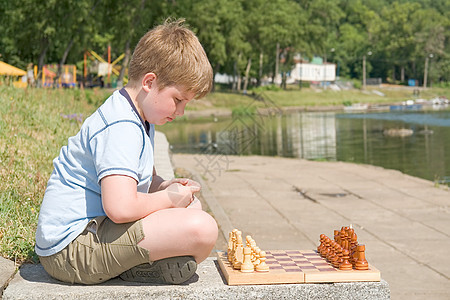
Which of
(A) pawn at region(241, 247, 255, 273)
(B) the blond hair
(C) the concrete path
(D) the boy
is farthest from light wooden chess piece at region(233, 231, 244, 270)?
(C) the concrete path

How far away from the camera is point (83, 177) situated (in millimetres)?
3068

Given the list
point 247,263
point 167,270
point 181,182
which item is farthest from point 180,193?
point 247,263

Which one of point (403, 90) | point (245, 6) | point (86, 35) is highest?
point (245, 6)

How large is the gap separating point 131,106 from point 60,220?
0.64 m

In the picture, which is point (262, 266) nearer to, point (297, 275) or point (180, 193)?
point (297, 275)

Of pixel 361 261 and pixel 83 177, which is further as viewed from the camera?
pixel 361 261

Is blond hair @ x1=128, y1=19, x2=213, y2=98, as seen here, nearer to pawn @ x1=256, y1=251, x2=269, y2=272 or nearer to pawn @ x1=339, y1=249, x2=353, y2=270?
pawn @ x1=256, y1=251, x2=269, y2=272

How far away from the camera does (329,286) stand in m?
3.10

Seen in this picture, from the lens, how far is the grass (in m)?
3.97

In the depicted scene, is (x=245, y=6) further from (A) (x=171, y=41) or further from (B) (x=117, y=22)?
(A) (x=171, y=41)

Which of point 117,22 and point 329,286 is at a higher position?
point 117,22

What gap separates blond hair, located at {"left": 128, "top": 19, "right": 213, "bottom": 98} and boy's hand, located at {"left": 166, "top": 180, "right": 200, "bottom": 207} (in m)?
0.47

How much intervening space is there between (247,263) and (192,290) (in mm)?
321

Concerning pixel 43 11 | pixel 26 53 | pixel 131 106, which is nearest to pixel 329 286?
pixel 131 106
